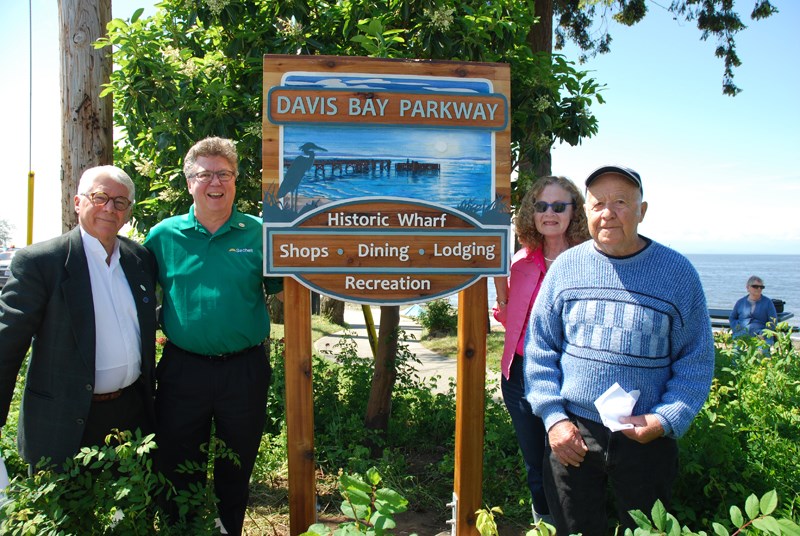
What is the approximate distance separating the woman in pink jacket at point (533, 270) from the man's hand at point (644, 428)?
77 centimetres

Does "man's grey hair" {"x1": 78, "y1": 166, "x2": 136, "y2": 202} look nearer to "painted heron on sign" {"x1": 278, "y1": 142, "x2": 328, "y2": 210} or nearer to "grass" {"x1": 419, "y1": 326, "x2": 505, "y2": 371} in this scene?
"painted heron on sign" {"x1": 278, "y1": 142, "x2": 328, "y2": 210}

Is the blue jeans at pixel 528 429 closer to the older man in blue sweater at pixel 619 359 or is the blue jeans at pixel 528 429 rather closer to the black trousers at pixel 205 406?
the older man in blue sweater at pixel 619 359

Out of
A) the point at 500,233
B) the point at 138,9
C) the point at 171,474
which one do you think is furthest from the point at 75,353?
the point at 138,9

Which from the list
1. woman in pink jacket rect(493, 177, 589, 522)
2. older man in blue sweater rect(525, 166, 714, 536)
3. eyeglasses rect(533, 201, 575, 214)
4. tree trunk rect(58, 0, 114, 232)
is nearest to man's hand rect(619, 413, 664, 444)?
older man in blue sweater rect(525, 166, 714, 536)

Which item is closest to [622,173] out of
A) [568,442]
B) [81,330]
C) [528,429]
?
[568,442]

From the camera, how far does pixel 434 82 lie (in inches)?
116

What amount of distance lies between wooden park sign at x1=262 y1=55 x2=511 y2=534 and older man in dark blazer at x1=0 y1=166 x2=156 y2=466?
24.7 inches

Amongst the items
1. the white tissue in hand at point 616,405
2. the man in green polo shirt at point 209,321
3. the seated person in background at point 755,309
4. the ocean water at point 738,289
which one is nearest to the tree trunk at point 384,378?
the man in green polo shirt at point 209,321

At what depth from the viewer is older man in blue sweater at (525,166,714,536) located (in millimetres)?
2242

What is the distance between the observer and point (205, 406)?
2.88 meters

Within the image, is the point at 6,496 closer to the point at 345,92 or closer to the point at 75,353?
the point at 75,353

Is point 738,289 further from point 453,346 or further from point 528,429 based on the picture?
point 528,429

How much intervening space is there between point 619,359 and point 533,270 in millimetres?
866

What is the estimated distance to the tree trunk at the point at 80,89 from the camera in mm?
4547
